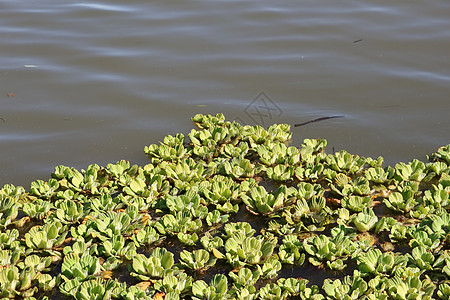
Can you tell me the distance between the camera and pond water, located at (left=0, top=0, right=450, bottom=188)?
4.11m

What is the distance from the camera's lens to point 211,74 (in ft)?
16.2

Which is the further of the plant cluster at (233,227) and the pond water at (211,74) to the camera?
the pond water at (211,74)

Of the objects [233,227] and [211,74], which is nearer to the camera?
[233,227]

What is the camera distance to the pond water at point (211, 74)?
13.5 ft

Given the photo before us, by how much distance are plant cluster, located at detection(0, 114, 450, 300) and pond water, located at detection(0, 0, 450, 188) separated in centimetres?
38

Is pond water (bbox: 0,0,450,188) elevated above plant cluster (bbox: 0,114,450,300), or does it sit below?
above

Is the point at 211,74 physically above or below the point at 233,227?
above

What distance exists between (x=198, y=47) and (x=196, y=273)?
2860mm

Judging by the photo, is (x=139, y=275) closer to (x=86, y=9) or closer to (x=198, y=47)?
(x=198, y=47)

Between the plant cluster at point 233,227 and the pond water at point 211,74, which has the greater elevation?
the pond water at point 211,74

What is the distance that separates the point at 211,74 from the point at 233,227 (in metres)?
2.13

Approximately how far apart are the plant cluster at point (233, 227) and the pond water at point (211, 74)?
38cm

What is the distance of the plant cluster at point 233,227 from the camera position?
268 centimetres

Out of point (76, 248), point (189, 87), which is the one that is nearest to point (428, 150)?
point (189, 87)
